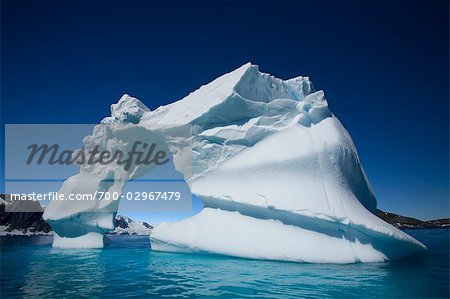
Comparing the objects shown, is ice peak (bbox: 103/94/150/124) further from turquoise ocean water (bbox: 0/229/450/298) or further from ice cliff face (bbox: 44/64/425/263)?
turquoise ocean water (bbox: 0/229/450/298)

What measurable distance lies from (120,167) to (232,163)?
8118 mm

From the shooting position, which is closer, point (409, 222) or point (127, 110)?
point (127, 110)

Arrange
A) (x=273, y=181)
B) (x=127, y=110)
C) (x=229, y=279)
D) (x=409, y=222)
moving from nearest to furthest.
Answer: (x=229, y=279), (x=273, y=181), (x=127, y=110), (x=409, y=222)

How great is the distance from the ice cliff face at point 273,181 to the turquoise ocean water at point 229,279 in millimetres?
720

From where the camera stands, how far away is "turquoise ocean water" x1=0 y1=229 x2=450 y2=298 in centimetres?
659

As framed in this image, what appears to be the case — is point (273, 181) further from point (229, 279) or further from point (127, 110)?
point (127, 110)

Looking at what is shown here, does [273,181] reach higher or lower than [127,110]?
lower

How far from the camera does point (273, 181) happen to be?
11570 mm

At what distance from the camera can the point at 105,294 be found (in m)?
6.53

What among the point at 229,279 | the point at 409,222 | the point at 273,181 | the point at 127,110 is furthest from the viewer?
the point at 409,222

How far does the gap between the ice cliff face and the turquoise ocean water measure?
0.72 metres

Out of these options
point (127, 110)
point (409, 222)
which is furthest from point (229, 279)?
point (409, 222)

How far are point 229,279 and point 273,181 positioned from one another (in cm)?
455

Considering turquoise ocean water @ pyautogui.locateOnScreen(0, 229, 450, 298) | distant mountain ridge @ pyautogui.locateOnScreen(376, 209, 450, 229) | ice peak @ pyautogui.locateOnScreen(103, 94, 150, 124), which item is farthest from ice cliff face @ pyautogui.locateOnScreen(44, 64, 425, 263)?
distant mountain ridge @ pyautogui.locateOnScreen(376, 209, 450, 229)
